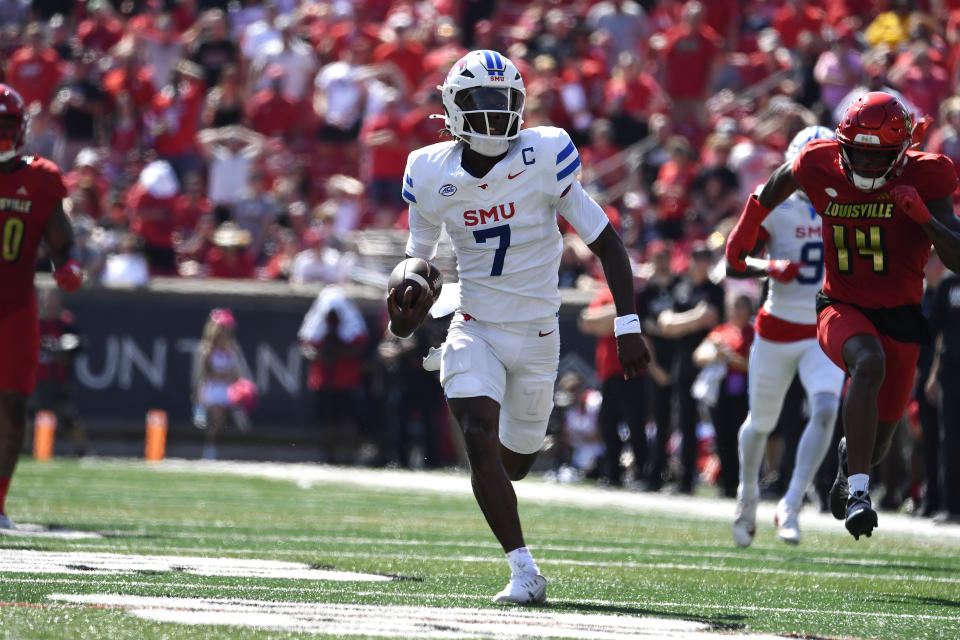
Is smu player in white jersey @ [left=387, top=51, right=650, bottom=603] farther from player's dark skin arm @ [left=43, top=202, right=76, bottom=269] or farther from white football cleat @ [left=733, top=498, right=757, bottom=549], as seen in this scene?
player's dark skin arm @ [left=43, top=202, right=76, bottom=269]

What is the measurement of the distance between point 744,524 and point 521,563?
10.3 feet

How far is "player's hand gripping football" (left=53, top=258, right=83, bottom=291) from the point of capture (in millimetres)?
8875

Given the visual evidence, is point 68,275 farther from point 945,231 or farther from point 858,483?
point 945,231

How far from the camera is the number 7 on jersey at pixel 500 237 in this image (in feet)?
21.2

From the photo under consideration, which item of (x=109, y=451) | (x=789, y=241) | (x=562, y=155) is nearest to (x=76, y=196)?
(x=109, y=451)

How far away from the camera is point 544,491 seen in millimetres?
14258

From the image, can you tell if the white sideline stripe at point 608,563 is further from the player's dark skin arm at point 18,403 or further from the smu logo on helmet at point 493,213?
the smu logo on helmet at point 493,213

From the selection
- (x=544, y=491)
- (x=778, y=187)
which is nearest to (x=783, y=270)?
(x=778, y=187)

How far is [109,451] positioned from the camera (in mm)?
17859

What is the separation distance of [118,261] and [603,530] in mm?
9384

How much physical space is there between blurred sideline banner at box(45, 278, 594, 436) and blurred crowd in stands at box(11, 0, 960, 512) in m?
0.44

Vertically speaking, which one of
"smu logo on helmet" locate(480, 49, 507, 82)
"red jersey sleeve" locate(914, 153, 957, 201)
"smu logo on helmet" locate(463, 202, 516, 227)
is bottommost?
"smu logo on helmet" locate(463, 202, 516, 227)

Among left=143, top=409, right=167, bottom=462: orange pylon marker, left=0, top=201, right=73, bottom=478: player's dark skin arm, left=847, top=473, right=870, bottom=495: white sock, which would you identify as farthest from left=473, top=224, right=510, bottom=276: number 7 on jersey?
left=143, top=409, right=167, bottom=462: orange pylon marker

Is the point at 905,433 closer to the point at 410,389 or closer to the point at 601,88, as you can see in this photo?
the point at 410,389
